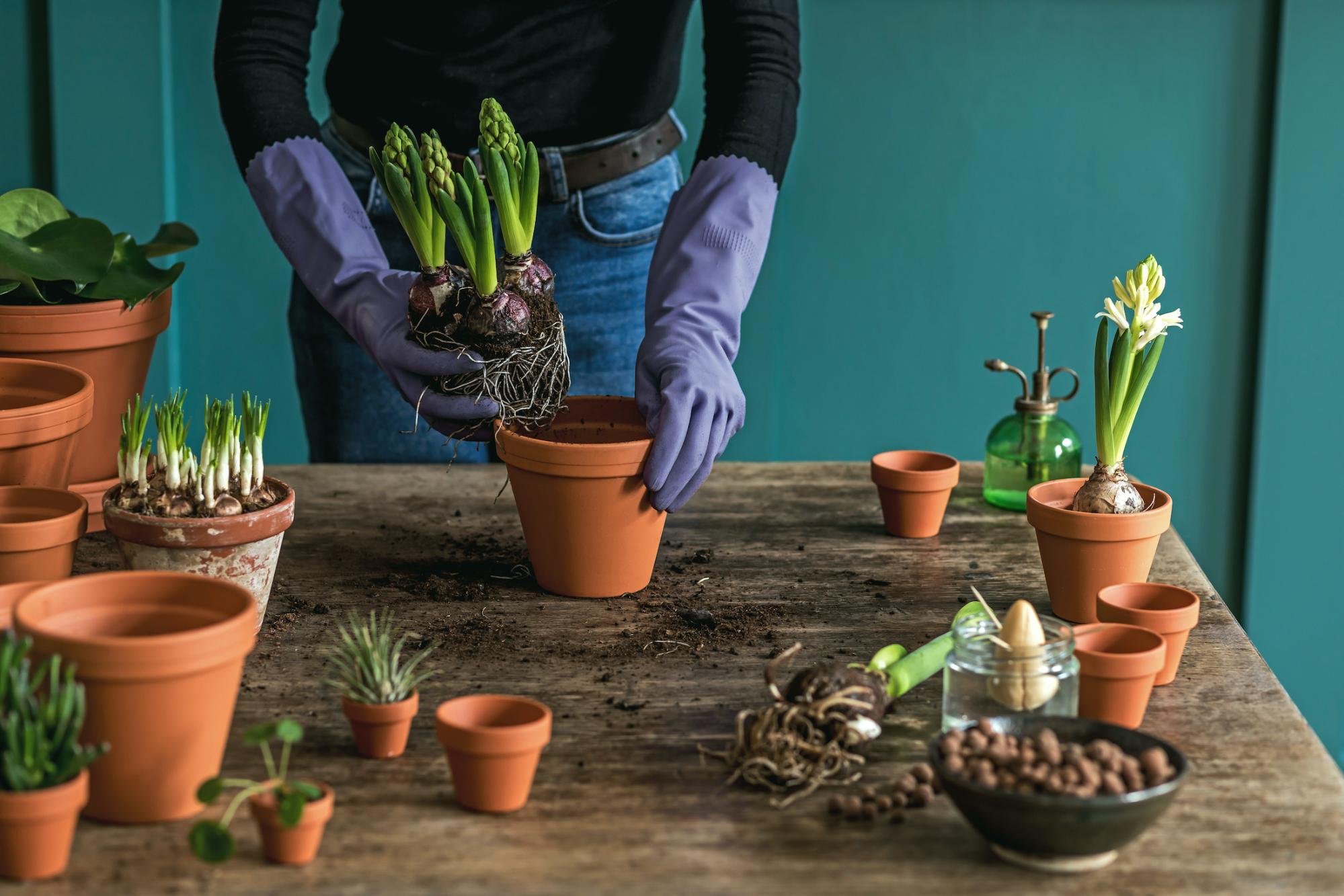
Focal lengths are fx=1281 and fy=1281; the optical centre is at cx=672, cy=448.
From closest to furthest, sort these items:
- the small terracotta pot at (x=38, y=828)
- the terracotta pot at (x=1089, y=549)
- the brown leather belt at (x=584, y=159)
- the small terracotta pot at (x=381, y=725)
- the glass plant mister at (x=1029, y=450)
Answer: the small terracotta pot at (x=38, y=828) < the small terracotta pot at (x=381, y=725) < the terracotta pot at (x=1089, y=549) < the glass plant mister at (x=1029, y=450) < the brown leather belt at (x=584, y=159)

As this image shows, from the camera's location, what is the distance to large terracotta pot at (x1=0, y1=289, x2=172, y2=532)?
4.56ft

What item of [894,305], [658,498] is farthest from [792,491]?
[894,305]

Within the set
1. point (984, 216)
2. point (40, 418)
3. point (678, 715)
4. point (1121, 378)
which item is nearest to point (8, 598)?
point (40, 418)

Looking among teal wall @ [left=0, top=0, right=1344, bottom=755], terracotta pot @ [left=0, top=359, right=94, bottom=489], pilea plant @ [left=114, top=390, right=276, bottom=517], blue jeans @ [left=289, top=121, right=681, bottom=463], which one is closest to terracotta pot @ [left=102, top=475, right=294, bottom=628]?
pilea plant @ [left=114, top=390, right=276, bottom=517]

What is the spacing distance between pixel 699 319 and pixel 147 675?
0.85m

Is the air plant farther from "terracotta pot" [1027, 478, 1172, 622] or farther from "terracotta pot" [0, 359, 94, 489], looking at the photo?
"terracotta pot" [0, 359, 94, 489]

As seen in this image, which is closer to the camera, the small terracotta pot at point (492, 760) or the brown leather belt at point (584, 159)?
the small terracotta pot at point (492, 760)

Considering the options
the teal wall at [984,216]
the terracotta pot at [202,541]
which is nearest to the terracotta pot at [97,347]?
the terracotta pot at [202,541]

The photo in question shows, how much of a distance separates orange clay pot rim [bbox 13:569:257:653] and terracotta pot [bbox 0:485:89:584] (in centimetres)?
20

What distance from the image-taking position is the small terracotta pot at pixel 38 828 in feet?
2.46

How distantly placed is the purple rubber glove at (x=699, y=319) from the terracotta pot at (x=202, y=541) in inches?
14.5

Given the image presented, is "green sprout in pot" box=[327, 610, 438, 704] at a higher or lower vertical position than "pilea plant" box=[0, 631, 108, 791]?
lower

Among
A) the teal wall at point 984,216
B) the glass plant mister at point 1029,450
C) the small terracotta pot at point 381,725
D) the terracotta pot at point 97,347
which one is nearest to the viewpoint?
the small terracotta pot at point 381,725

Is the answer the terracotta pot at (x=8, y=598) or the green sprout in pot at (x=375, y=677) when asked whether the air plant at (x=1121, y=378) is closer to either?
the green sprout in pot at (x=375, y=677)
